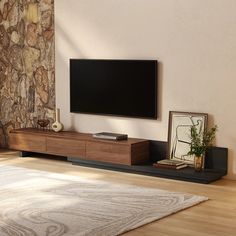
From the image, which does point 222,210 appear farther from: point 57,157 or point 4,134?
A: point 4,134

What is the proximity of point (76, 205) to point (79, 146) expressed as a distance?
1.89 metres

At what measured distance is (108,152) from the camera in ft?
21.4

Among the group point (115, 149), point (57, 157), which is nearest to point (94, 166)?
point (115, 149)

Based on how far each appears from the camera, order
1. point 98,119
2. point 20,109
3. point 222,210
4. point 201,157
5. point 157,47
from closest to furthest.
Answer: point 222,210
point 201,157
point 157,47
point 98,119
point 20,109

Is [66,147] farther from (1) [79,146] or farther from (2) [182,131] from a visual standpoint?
(2) [182,131]

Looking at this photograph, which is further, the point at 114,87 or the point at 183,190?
the point at 114,87

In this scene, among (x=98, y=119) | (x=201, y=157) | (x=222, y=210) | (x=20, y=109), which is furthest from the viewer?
(x=20, y=109)

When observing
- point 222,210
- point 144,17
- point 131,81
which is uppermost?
point 144,17

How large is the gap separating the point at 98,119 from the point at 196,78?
1.48m

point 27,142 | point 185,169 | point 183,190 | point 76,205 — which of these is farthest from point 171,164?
point 27,142

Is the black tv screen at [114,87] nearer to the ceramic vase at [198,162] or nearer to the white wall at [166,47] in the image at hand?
the white wall at [166,47]

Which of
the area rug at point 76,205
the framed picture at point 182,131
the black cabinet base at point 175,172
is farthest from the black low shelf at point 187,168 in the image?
the area rug at point 76,205

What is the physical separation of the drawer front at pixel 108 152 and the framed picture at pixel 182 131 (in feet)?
1.64

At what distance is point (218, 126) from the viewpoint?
6070 mm
